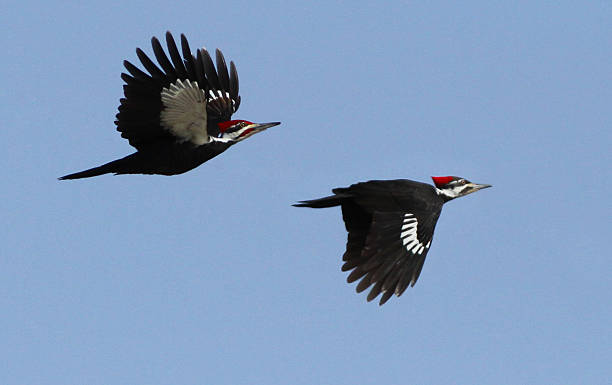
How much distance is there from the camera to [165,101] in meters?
13.0

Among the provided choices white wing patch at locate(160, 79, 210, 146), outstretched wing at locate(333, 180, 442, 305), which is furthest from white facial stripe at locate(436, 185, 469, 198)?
white wing patch at locate(160, 79, 210, 146)

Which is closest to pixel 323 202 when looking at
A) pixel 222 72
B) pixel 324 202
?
pixel 324 202

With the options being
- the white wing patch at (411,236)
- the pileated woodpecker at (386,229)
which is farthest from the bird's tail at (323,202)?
the white wing patch at (411,236)

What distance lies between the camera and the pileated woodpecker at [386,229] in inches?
474

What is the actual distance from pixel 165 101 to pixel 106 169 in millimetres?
1101

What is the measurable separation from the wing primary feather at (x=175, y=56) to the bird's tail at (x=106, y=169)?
47.2 inches

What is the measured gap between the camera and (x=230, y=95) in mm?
14953

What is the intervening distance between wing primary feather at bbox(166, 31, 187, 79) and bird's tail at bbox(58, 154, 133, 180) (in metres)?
1.20

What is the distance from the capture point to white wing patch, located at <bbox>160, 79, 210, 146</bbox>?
42.6 ft

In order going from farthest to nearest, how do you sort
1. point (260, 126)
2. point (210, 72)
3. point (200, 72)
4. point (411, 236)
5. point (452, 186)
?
1. point (210, 72)
2. point (260, 126)
3. point (200, 72)
4. point (452, 186)
5. point (411, 236)

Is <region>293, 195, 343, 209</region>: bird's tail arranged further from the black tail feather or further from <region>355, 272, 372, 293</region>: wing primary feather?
<region>355, 272, 372, 293</region>: wing primary feather

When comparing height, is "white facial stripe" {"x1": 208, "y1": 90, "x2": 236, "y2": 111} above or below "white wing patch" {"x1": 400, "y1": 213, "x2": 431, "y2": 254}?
above

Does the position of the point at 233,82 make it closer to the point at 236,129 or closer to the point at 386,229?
the point at 236,129

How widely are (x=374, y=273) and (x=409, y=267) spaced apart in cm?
40
